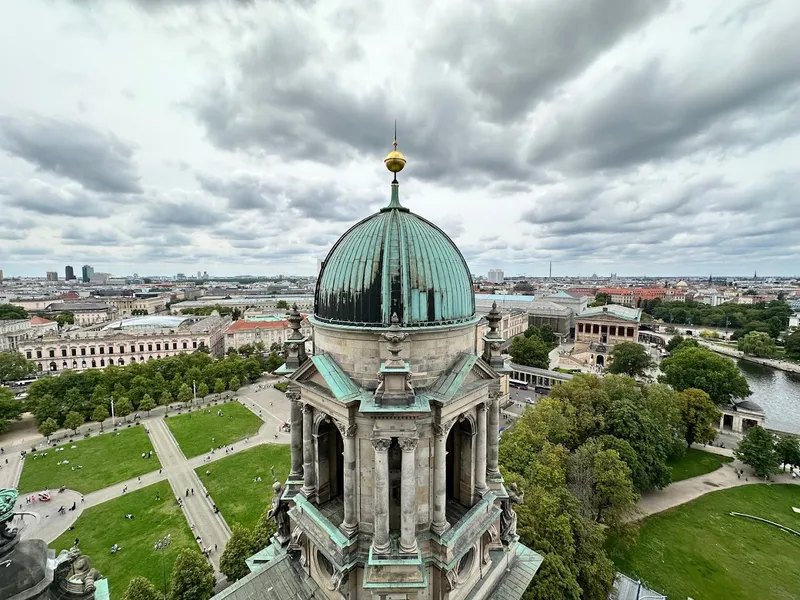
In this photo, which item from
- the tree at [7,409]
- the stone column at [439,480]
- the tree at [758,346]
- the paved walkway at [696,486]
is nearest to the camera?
the stone column at [439,480]

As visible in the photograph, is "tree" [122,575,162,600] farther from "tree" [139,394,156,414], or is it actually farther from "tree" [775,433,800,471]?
"tree" [775,433,800,471]

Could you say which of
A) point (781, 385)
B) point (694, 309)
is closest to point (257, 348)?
point (781, 385)

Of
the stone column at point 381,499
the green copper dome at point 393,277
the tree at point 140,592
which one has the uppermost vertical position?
the green copper dome at point 393,277

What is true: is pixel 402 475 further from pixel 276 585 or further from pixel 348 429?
pixel 276 585

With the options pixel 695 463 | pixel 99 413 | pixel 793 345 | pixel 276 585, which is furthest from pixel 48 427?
pixel 793 345

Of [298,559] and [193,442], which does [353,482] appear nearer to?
[298,559]

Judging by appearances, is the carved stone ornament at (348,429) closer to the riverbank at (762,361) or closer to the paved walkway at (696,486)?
the paved walkway at (696,486)

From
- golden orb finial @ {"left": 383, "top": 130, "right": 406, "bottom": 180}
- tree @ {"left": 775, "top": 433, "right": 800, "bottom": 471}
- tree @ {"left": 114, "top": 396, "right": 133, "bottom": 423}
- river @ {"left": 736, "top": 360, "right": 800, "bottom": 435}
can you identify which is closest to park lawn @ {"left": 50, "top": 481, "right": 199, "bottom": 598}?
tree @ {"left": 114, "top": 396, "right": 133, "bottom": 423}

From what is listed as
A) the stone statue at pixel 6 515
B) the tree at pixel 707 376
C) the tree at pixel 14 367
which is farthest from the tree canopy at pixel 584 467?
the tree at pixel 14 367
